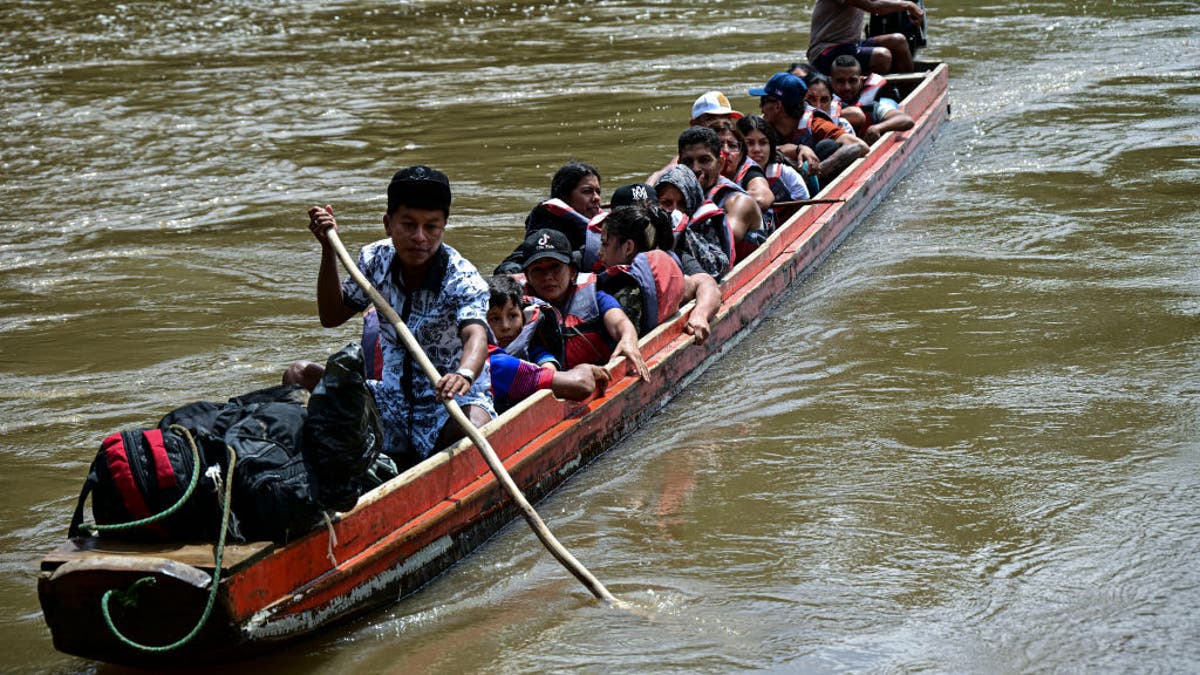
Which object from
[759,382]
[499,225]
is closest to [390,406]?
[759,382]

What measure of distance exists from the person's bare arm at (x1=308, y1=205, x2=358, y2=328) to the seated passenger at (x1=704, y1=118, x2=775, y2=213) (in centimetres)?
352

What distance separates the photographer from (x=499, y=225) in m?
10.1

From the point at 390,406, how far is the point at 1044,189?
667cm

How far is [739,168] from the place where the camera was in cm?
820

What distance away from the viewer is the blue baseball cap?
365 inches

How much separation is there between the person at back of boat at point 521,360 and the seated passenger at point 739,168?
2.39 m

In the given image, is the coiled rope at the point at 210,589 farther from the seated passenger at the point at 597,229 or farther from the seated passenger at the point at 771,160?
the seated passenger at the point at 771,160

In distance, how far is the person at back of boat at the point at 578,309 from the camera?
6.06 metres

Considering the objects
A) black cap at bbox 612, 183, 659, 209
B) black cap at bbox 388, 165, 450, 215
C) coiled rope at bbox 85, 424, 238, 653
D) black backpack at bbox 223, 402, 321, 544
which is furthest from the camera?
black cap at bbox 612, 183, 659, 209

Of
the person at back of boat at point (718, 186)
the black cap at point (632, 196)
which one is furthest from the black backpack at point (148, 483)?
the person at back of boat at point (718, 186)

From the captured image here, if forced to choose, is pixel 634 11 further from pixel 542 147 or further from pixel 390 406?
pixel 390 406

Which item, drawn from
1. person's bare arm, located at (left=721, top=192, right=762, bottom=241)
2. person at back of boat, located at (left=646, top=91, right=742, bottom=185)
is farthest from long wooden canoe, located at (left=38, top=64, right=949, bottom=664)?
person at back of boat, located at (left=646, top=91, right=742, bottom=185)

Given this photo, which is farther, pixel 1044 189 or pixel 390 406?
pixel 1044 189

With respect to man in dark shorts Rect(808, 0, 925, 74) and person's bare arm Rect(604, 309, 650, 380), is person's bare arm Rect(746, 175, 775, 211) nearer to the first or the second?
person's bare arm Rect(604, 309, 650, 380)
